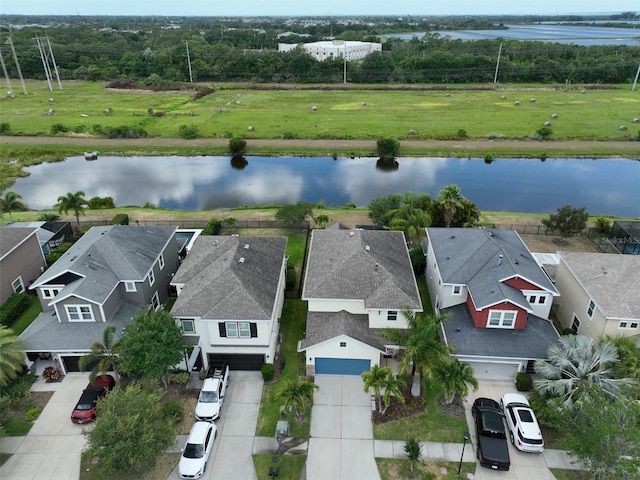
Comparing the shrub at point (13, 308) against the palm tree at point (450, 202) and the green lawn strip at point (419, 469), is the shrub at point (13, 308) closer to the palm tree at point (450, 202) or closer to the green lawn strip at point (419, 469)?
the green lawn strip at point (419, 469)

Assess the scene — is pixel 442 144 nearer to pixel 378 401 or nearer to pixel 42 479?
pixel 378 401

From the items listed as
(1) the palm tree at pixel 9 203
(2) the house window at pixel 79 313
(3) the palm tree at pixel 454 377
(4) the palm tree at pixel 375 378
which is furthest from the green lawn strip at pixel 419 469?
(1) the palm tree at pixel 9 203

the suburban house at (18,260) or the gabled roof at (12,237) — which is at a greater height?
the gabled roof at (12,237)

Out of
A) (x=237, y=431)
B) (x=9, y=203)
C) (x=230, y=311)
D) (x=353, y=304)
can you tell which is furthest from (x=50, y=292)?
(x=9, y=203)

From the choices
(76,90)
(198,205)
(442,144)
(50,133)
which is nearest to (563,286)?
(198,205)

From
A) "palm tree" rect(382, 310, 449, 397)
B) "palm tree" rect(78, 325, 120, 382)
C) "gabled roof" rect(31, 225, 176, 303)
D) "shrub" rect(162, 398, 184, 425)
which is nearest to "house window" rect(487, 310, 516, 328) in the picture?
"palm tree" rect(382, 310, 449, 397)
